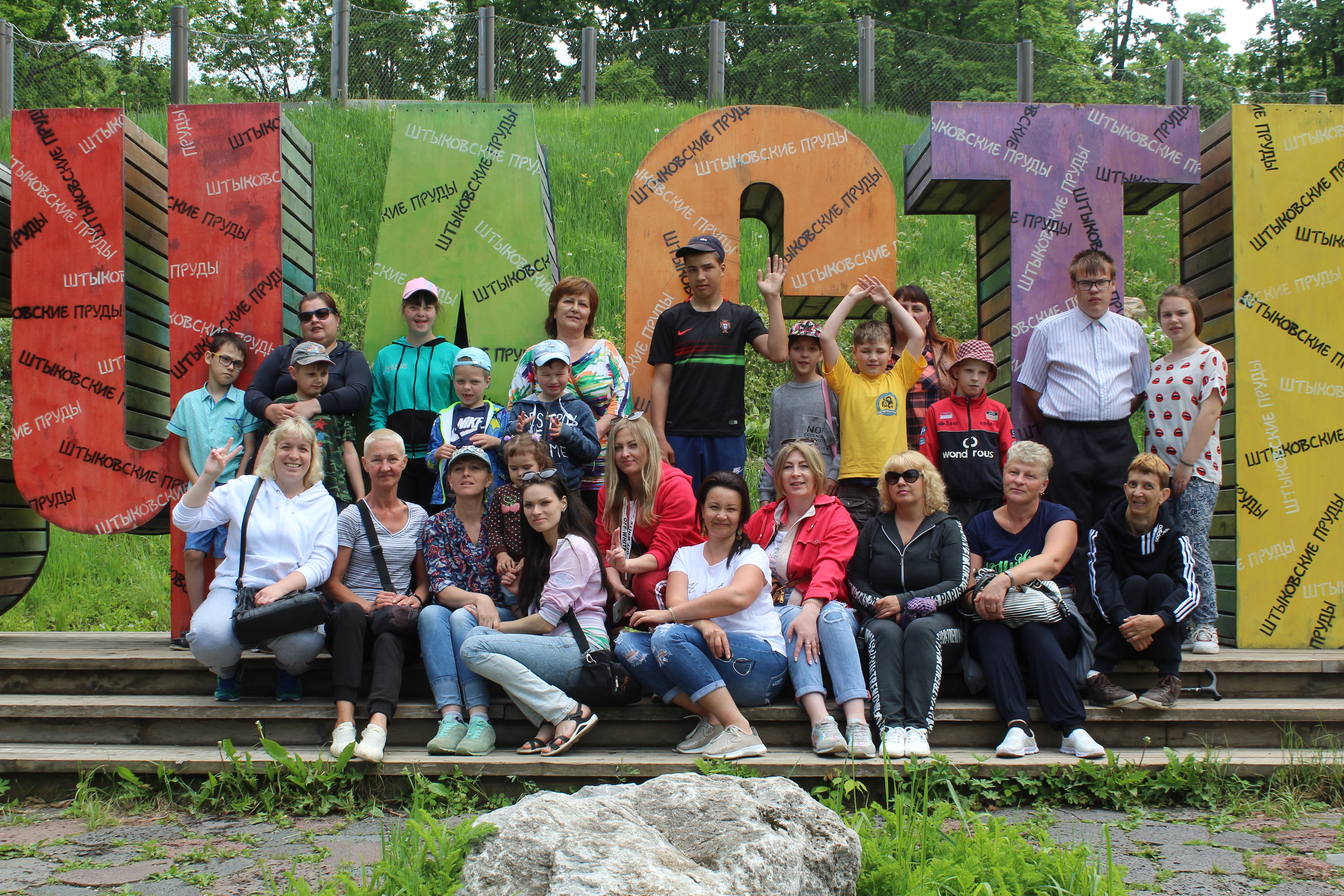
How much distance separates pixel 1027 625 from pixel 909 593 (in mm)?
518

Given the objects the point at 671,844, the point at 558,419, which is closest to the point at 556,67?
the point at 558,419

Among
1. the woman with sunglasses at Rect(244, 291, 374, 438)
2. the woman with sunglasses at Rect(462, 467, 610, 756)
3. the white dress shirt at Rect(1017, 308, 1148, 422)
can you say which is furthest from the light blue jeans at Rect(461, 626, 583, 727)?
the white dress shirt at Rect(1017, 308, 1148, 422)

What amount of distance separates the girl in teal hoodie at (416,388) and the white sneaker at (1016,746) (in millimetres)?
3037

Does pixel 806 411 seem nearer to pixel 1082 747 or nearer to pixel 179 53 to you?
pixel 1082 747

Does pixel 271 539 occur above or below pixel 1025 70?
below

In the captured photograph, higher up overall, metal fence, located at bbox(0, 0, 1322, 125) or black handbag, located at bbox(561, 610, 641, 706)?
metal fence, located at bbox(0, 0, 1322, 125)

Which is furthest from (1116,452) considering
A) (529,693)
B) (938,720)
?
(529,693)

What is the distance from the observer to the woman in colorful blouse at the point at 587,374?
510 cm

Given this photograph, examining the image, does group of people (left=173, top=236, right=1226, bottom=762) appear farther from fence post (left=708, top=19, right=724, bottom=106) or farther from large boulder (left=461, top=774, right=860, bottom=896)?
fence post (left=708, top=19, right=724, bottom=106)

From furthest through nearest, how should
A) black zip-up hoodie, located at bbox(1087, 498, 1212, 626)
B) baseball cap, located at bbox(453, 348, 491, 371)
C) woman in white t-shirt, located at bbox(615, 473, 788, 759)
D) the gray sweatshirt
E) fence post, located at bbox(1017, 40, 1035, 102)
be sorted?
fence post, located at bbox(1017, 40, 1035, 102) < the gray sweatshirt < baseball cap, located at bbox(453, 348, 491, 371) < black zip-up hoodie, located at bbox(1087, 498, 1212, 626) < woman in white t-shirt, located at bbox(615, 473, 788, 759)

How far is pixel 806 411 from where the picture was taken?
5.32 meters

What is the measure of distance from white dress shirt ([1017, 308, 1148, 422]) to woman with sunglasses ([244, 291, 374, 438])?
356 cm

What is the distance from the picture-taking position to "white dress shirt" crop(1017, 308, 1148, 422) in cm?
501

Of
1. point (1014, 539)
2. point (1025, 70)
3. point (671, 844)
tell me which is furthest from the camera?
point (1025, 70)
